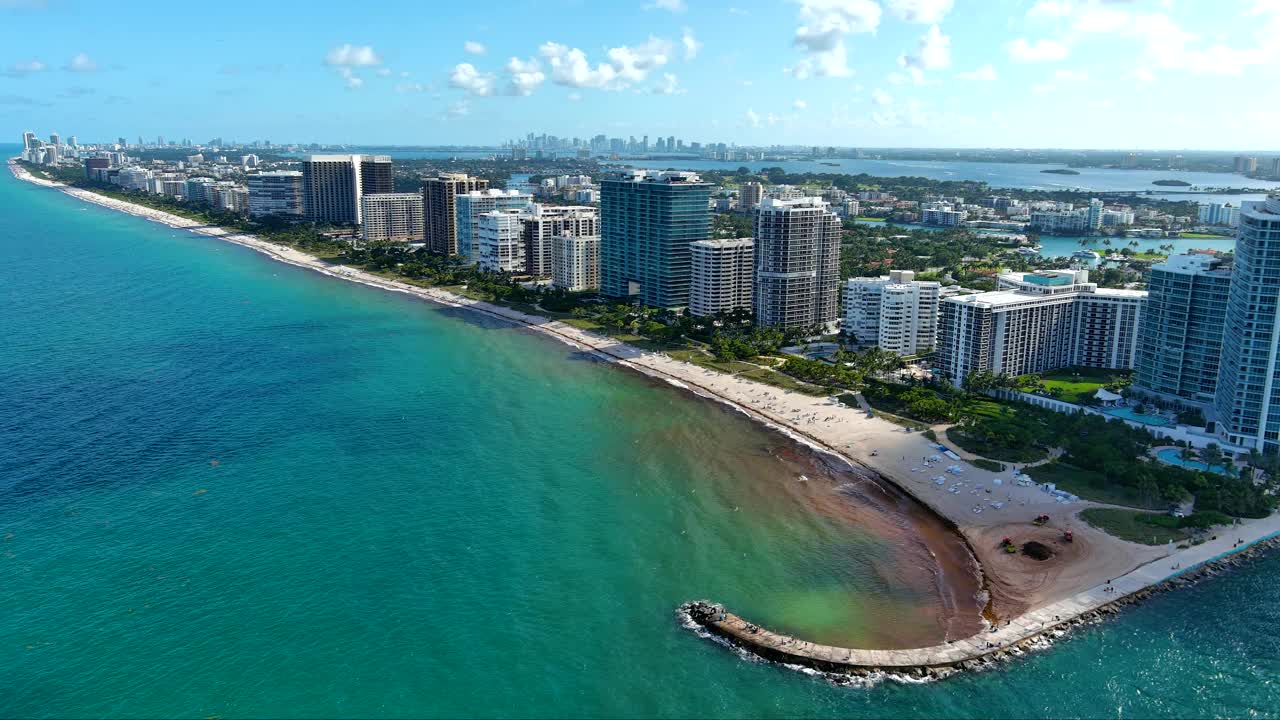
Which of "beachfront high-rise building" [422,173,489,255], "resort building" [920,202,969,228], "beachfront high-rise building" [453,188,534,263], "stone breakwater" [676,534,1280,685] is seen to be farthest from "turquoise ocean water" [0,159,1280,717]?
"resort building" [920,202,969,228]

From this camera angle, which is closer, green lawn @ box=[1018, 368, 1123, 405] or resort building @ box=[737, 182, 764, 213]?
green lawn @ box=[1018, 368, 1123, 405]

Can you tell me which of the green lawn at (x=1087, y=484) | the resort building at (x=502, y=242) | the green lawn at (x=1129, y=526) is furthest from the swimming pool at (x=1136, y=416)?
the resort building at (x=502, y=242)

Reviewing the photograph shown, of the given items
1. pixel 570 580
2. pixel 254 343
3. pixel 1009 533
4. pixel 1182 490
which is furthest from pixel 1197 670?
pixel 254 343

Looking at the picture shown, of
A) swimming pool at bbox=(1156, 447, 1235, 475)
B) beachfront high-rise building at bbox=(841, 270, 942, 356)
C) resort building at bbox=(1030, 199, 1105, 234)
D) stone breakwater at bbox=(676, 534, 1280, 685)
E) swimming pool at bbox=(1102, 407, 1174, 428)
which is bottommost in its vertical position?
stone breakwater at bbox=(676, 534, 1280, 685)

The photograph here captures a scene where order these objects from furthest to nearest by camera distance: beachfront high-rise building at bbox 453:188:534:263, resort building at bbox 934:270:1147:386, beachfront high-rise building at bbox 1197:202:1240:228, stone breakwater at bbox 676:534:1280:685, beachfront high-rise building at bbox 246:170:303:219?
beachfront high-rise building at bbox 246:170:303:219
beachfront high-rise building at bbox 1197:202:1240:228
beachfront high-rise building at bbox 453:188:534:263
resort building at bbox 934:270:1147:386
stone breakwater at bbox 676:534:1280:685

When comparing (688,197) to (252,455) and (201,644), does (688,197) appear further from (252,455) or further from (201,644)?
(201,644)

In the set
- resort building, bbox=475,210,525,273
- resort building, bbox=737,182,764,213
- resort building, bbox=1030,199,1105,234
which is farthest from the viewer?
resort building, bbox=737,182,764,213

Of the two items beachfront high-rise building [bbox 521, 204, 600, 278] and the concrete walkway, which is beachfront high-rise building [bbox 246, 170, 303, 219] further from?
the concrete walkway
